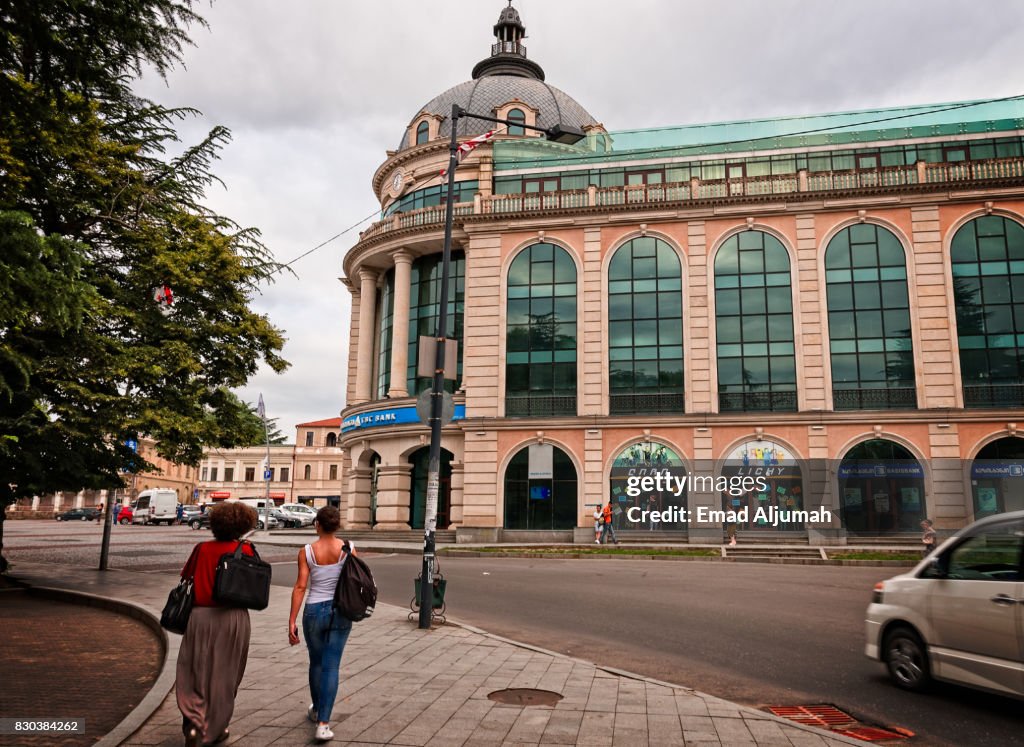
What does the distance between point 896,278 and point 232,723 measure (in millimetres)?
33006

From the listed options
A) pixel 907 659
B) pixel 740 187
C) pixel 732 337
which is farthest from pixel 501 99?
pixel 907 659

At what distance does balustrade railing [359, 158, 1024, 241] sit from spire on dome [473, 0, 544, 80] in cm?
1867

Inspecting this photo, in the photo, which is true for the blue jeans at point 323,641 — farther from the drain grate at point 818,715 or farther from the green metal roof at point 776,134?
the green metal roof at point 776,134

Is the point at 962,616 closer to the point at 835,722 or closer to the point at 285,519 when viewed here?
the point at 835,722

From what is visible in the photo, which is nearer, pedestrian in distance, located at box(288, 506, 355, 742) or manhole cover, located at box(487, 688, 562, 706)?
pedestrian in distance, located at box(288, 506, 355, 742)

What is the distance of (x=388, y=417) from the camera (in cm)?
3656

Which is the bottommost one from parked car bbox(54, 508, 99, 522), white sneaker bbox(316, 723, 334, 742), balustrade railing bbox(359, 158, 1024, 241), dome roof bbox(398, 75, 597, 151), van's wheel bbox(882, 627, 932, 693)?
parked car bbox(54, 508, 99, 522)

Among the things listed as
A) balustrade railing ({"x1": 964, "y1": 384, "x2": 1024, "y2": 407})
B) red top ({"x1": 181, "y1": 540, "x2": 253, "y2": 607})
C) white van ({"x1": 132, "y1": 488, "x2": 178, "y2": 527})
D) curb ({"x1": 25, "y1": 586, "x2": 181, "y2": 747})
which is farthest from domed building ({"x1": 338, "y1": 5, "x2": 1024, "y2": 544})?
white van ({"x1": 132, "y1": 488, "x2": 178, "y2": 527})

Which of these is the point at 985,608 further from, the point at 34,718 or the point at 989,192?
the point at 989,192

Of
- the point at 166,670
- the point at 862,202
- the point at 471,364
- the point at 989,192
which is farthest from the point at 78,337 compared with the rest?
the point at 989,192

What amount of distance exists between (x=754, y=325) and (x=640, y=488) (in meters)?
8.79

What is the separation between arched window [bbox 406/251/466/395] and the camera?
3816cm

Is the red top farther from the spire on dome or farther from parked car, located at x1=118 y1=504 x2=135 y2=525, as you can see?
parked car, located at x1=118 y1=504 x2=135 y2=525

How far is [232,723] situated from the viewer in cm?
606
